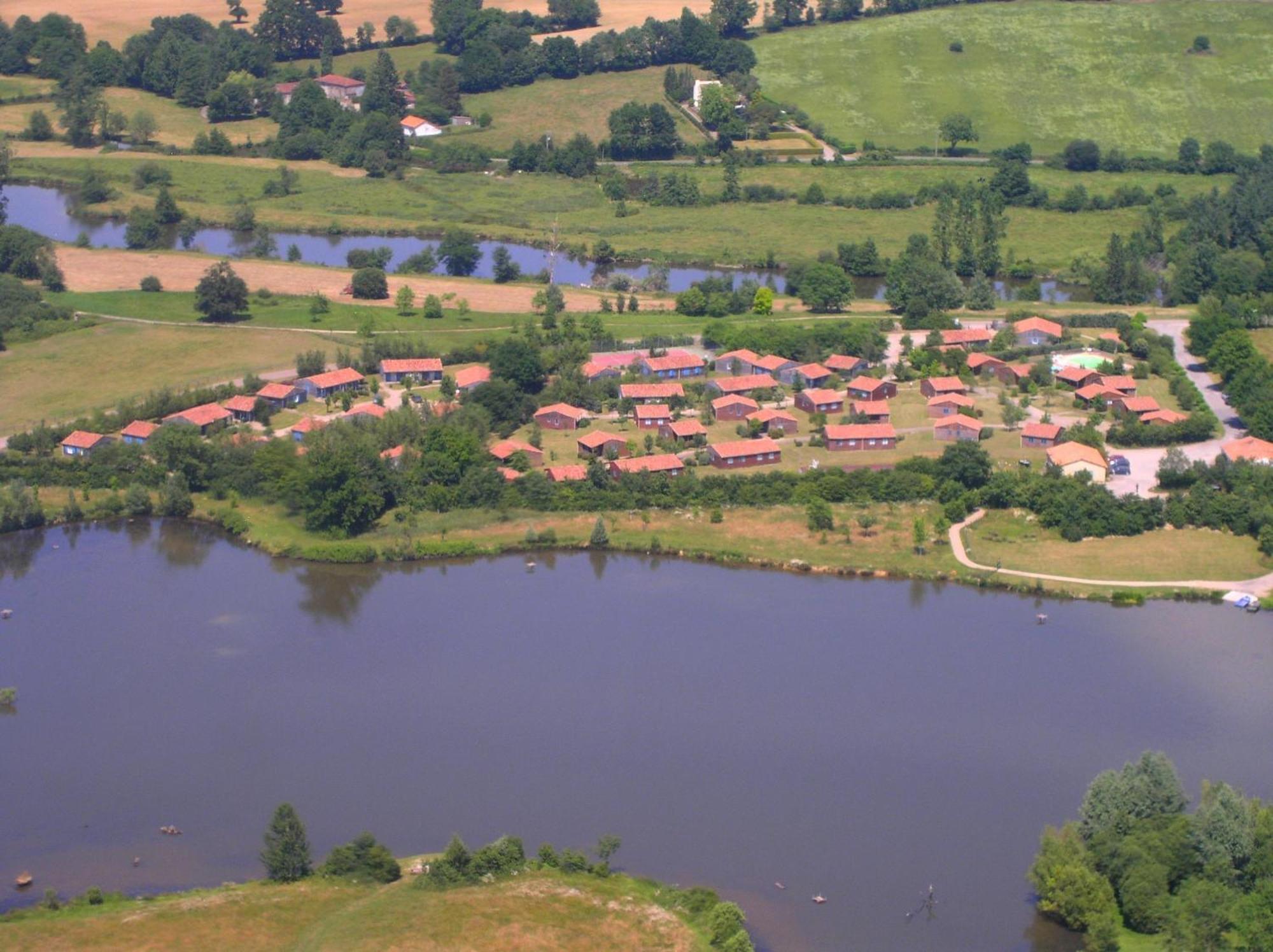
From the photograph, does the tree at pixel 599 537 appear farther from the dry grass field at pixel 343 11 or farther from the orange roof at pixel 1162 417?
the dry grass field at pixel 343 11

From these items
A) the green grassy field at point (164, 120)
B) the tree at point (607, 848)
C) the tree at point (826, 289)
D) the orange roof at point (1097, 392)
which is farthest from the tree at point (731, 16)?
the tree at point (607, 848)

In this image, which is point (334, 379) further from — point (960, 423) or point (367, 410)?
point (960, 423)

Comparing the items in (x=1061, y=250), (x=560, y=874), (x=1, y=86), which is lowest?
(x=560, y=874)

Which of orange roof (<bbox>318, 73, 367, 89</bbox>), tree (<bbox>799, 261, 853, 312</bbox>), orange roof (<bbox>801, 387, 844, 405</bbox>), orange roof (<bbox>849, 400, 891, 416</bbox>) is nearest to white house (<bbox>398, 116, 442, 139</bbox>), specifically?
orange roof (<bbox>318, 73, 367, 89</bbox>)

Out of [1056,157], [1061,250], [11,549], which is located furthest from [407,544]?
[1056,157]

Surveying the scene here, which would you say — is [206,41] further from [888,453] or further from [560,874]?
[560,874]
